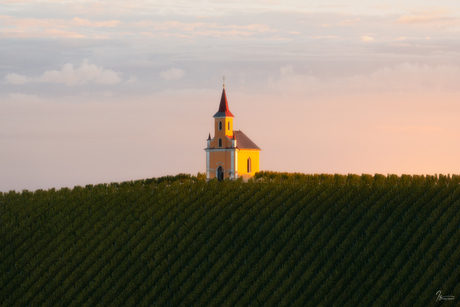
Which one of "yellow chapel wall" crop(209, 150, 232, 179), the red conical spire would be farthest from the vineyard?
the red conical spire

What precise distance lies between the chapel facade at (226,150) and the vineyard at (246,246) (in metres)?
37.6

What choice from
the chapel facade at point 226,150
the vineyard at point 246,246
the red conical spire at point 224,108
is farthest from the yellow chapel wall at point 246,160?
the vineyard at point 246,246

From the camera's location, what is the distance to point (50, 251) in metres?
16.8

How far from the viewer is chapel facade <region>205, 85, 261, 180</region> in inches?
2254

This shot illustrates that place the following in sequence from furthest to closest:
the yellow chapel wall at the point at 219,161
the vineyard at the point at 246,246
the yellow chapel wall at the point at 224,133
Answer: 1. the yellow chapel wall at the point at 224,133
2. the yellow chapel wall at the point at 219,161
3. the vineyard at the point at 246,246

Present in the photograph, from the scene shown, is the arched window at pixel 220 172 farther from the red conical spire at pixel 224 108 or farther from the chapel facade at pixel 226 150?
the red conical spire at pixel 224 108

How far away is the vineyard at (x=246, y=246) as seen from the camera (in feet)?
45.4

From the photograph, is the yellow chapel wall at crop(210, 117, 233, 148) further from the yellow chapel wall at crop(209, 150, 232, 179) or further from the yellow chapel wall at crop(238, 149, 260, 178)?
the yellow chapel wall at crop(238, 149, 260, 178)

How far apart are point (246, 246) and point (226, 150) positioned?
4204 cm

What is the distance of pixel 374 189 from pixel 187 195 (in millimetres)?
7139

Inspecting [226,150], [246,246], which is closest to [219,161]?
[226,150]

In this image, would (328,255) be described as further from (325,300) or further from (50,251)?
(50,251)

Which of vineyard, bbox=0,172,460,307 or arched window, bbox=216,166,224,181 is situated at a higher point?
arched window, bbox=216,166,224,181

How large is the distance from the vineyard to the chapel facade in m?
37.6
